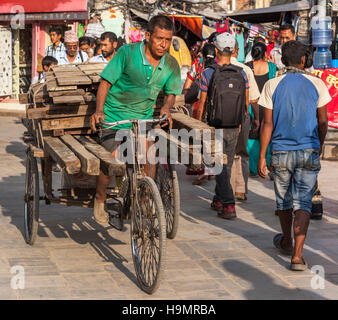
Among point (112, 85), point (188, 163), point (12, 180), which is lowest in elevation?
point (12, 180)

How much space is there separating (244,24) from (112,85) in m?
14.4

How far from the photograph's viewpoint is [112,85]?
683 cm

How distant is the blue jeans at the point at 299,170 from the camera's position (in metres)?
6.64

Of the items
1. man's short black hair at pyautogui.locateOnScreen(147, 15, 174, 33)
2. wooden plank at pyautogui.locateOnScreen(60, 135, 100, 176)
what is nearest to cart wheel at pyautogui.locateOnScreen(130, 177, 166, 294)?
wooden plank at pyautogui.locateOnScreen(60, 135, 100, 176)

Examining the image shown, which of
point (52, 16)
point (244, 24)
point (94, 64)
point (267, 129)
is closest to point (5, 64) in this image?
point (52, 16)

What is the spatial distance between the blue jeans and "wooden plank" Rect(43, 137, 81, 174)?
1.77 metres

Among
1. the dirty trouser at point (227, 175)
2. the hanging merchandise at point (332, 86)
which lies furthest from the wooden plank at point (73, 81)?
the hanging merchandise at point (332, 86)

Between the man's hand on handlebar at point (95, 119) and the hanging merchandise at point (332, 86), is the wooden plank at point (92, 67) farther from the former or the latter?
the hanging merchandise at point (332, 86)

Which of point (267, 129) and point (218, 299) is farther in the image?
point (267, 129)

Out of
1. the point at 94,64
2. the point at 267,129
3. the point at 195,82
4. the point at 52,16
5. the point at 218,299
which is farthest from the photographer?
the point at 52,16

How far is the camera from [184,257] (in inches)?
274

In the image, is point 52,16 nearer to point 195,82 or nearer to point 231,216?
point 195,82

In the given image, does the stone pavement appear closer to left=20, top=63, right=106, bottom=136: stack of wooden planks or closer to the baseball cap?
left=20, top=63, right=106, bottom=136: stack of wooden planks

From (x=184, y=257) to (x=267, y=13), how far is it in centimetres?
1608
